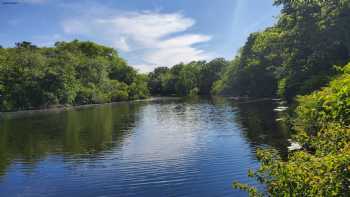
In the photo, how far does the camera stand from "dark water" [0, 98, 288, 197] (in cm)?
2545

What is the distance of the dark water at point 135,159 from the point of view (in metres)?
25.5

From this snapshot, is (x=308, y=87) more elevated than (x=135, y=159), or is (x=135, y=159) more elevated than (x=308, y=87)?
(x=308, y=87)

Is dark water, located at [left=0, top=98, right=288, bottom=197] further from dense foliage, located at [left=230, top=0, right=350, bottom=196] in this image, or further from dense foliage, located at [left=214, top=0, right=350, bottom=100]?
dense foliage, located at [left=214, top=0, right=350, bottom=100]

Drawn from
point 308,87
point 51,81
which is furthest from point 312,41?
point 51,81

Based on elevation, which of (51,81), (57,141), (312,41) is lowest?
(57,141)

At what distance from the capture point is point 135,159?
111 feet

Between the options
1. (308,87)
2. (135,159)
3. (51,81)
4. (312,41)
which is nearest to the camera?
(135,159)

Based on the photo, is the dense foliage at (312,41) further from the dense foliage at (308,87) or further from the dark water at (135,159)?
the dark water at (135,159)

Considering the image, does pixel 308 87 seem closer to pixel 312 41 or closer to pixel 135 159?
pixel 312 41

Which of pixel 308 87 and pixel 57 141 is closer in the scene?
pixel 57 141

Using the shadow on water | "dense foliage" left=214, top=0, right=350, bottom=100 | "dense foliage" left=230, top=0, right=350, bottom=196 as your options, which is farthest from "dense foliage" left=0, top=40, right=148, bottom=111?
"dense foliage" left=214, top=0, right=350, bottom=100

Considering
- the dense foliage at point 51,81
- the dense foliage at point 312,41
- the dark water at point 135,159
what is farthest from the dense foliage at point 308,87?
the dense foliage at point 51,81

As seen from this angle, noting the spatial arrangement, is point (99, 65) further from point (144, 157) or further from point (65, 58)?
point (144, 157)

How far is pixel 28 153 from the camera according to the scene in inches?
1559
